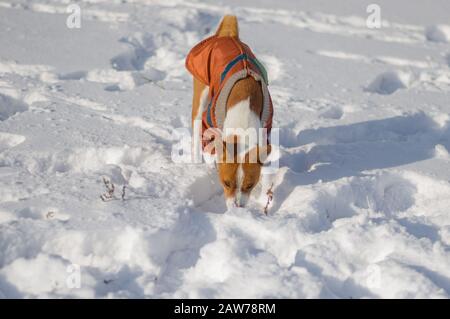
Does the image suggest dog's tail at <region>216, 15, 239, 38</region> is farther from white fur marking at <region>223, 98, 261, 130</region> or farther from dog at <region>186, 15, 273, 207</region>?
white fur marking at <region>223, 98, 261, 130</region>

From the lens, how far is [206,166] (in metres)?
4.50

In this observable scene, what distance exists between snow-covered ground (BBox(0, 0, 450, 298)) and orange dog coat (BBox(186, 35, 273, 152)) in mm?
538

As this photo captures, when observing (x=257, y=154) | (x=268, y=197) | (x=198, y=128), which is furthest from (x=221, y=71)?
(x=268, y=197)

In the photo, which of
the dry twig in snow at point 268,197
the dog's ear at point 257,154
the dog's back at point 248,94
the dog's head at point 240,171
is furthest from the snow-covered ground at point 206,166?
the dog's back at point 248,94

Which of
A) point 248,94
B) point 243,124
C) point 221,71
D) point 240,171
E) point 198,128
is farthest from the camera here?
point 198,128

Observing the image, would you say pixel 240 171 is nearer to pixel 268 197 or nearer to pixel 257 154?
pixel 257 154

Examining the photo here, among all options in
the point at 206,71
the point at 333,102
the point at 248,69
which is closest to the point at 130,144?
the point at 206,71

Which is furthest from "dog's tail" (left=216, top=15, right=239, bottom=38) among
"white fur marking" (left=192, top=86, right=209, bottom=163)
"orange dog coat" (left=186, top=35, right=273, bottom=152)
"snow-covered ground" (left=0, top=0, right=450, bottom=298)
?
"snow-covered ground" (left=0, top=0, right=450, bottom=298)

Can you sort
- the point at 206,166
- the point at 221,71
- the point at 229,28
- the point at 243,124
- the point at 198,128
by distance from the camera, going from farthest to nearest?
the point at 229,28, the point at 198,128, the point at 206,166, the point at 221,71, the point at 243,124

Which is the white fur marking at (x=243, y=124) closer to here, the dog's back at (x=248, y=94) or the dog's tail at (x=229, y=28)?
the dog's back at (x=248, y=94)

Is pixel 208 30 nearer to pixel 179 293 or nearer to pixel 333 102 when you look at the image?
pixel 333 102

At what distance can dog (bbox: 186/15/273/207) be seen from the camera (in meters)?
3.87

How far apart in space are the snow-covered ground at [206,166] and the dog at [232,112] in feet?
0.87

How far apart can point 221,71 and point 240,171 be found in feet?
3.25
